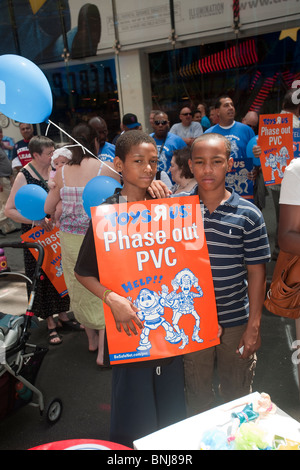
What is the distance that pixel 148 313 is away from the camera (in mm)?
1578

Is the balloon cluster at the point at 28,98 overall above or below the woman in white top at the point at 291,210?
above

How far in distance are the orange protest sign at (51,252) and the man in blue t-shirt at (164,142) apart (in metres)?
1.79

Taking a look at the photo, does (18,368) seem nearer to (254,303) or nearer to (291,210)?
→ (254,303)

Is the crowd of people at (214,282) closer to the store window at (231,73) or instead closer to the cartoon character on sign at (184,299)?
the cartoon character on sign at (184,299)

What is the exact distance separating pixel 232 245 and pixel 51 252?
6.95 feet

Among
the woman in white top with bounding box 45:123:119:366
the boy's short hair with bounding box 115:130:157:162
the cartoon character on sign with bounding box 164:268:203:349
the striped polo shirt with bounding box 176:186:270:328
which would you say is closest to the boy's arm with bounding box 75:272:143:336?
the cartoon character on sign with bounding box 164:268:203:349

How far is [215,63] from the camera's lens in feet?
29.3

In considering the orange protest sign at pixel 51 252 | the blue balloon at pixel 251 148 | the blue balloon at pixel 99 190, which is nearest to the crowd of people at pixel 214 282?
the blue balloon at pixel 99 190

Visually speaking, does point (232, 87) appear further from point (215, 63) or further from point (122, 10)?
point (122, 10)

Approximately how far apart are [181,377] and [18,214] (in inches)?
91.1

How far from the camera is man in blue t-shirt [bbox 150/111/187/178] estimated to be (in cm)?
485

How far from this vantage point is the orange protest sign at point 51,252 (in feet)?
11.5

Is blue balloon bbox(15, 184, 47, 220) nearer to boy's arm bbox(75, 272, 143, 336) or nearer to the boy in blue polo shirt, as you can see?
the boy in blue polo shirt

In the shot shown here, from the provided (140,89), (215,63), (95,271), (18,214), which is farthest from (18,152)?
(95,271)
